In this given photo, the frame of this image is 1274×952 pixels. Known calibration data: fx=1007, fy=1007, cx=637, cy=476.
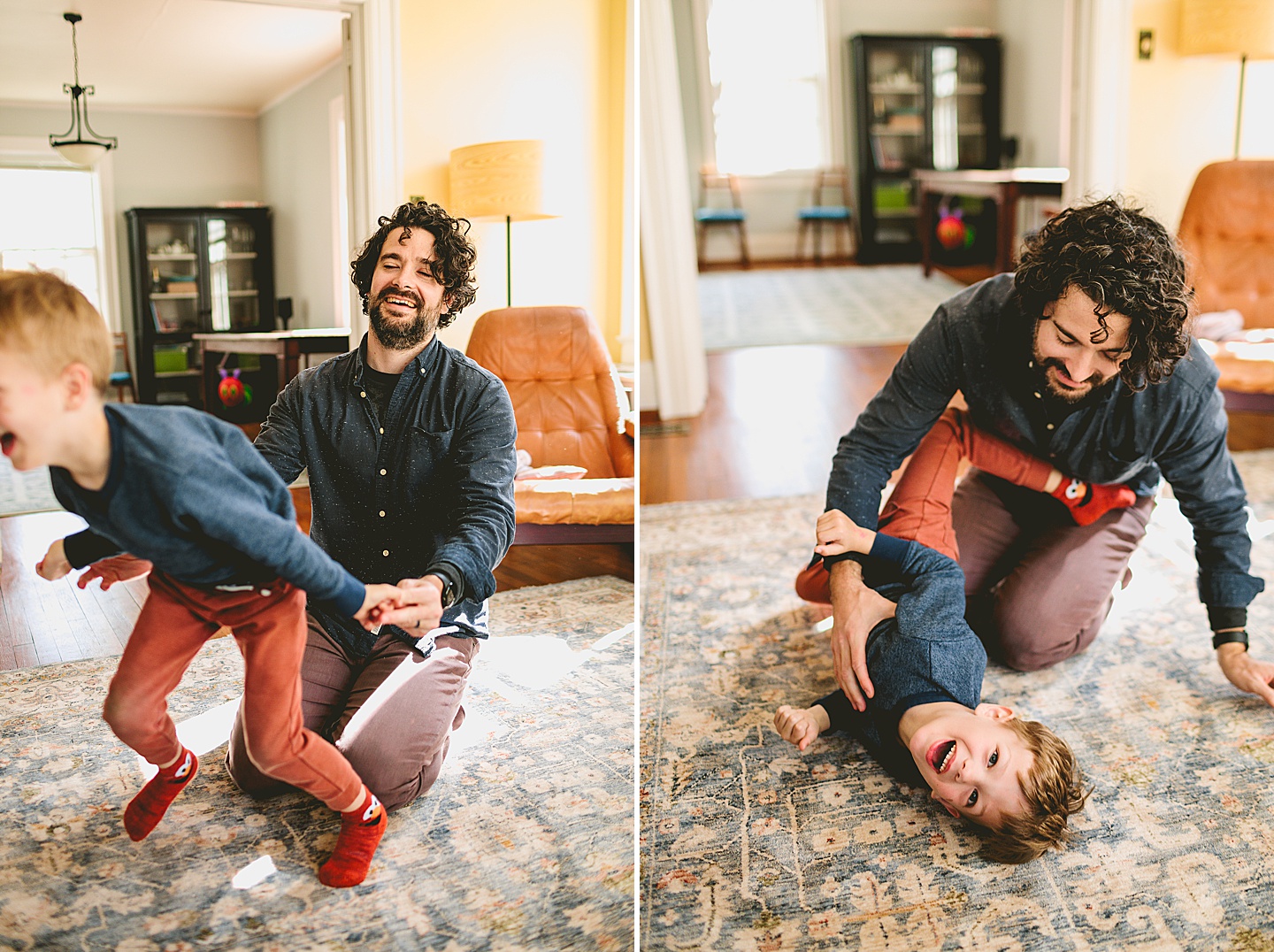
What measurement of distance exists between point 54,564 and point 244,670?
0.16m

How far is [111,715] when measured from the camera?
0.75 meters

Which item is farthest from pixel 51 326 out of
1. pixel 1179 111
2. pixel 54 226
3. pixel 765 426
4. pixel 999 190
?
pixel 999 190

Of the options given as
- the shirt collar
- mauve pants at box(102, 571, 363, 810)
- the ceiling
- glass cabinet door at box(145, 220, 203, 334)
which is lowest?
mauve pants at box(102, 571, 363, 810)

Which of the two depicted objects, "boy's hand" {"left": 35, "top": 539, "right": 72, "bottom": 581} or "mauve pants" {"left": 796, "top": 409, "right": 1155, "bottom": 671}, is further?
"mauve pants" {"left": 796, "top": 409, "right": 1155, "bottom": 671}

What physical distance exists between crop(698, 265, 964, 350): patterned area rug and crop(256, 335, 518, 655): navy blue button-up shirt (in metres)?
4.33

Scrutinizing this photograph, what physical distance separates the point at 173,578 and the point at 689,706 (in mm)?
1235

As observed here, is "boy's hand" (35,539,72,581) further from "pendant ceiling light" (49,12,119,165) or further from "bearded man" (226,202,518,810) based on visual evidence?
"pendant ceiling light" (49,12,119,165)

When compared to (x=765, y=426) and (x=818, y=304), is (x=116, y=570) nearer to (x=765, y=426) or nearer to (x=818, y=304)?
(x=765, y=426)

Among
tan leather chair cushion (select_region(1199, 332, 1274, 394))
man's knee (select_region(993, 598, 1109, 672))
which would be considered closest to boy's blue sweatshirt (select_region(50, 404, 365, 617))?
man's knee (select_region(993, 598, 1109, 672))

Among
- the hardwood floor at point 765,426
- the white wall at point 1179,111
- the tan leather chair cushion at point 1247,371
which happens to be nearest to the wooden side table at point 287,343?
the hardwood floor at point 765,426

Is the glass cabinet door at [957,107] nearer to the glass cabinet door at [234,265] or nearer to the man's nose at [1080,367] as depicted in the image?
the man's nose at [1080,367]

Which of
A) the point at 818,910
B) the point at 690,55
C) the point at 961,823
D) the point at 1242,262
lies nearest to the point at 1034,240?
the point at 961,823

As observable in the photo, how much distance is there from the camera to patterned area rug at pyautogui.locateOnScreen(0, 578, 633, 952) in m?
0.74

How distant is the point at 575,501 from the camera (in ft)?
3.06
